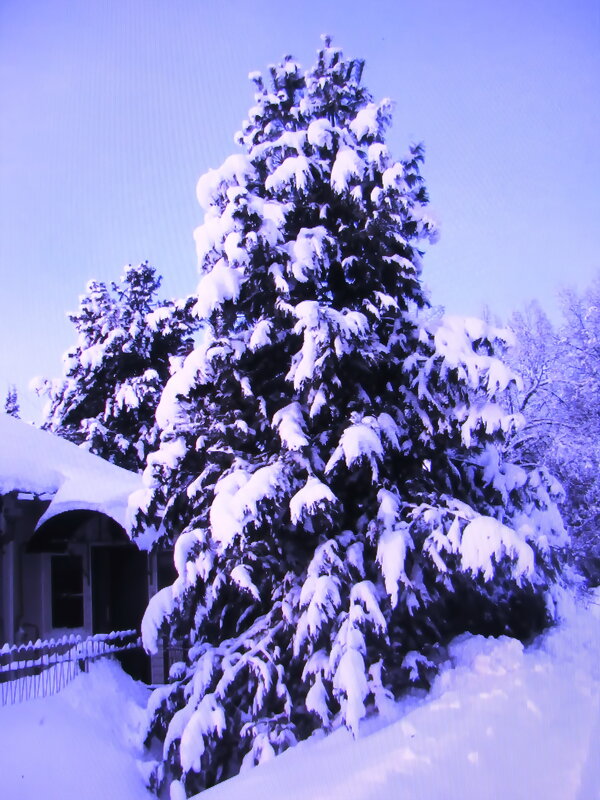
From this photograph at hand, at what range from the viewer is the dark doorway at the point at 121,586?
10.7m

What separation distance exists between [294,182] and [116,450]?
46.0 feet

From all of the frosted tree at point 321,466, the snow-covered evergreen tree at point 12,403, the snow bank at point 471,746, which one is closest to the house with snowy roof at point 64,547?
the frosted tree at point 321,466

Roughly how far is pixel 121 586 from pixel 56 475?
108 inches

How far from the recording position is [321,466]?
6910 millimetres

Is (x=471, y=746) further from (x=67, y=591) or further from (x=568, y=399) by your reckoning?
(x=568, y=399)

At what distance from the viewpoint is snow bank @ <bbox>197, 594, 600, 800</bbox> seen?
4293mm

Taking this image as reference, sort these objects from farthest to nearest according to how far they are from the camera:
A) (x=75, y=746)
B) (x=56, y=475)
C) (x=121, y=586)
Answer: (x=121, y=586)
(x=56, y=475)
(x=75, y=746)

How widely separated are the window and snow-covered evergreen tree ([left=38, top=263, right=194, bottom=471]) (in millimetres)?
8864

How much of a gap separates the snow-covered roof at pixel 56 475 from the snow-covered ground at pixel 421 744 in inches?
87.2

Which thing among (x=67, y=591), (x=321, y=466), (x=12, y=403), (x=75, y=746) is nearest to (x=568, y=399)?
(x=321, y=466)

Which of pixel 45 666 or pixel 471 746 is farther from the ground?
pixel 45 666

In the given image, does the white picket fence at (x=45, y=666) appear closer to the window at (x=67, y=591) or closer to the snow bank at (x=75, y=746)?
the snow bank at (x=75, y=746)

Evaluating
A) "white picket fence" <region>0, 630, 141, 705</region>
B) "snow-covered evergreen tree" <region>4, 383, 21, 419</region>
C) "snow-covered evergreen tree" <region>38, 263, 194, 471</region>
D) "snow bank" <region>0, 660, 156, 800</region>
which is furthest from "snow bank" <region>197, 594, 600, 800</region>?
"snow-covered evergreen tree" <region>4, 383, 21, 419</region>

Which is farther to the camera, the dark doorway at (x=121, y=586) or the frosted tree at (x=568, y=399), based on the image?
the frosted tree at (x=568, y=399)
